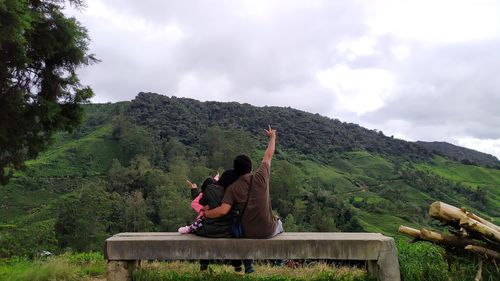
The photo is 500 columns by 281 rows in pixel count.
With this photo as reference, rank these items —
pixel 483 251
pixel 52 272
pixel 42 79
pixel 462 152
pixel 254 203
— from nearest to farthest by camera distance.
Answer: pixel 483 251, pixel 254 203, pixel 52 272, pixel 42 79, pixel 462 152

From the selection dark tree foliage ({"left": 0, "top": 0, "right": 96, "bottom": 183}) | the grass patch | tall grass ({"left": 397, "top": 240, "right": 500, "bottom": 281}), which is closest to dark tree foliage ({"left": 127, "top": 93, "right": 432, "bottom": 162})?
dark tree foliage ({"left": 0, "top": 0, "right": 96, "bottom": 183})

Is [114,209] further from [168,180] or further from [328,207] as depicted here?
[328,207]

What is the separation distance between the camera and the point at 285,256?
5.86 metres

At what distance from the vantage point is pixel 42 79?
11609mm

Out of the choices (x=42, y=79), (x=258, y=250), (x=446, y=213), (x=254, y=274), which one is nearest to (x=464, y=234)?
(x=446, y=213)

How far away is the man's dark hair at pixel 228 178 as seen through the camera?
20.4 feet

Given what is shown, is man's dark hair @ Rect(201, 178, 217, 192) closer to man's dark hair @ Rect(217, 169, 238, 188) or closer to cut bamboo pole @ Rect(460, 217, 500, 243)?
man's dark hair @ Rect(217, 169, 238, 188)

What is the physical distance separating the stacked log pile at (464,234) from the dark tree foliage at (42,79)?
331 inches

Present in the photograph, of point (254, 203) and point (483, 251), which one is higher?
point (254, 203)

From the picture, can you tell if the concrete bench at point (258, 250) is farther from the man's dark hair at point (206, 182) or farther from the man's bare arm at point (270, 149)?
the man's bare arm at point (270, 149)

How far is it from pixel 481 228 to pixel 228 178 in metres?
3.01

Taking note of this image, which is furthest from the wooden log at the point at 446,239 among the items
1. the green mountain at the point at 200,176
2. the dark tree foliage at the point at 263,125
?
the dark tree foliage at the point at 263,125

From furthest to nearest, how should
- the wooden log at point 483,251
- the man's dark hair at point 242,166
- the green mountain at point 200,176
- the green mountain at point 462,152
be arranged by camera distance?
the green mountain at point 462,152, the green mountain at point 200,176, the man's dark hair at point 242,166, the wooden log at point 483,251

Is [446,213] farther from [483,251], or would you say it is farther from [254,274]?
[254,274]
